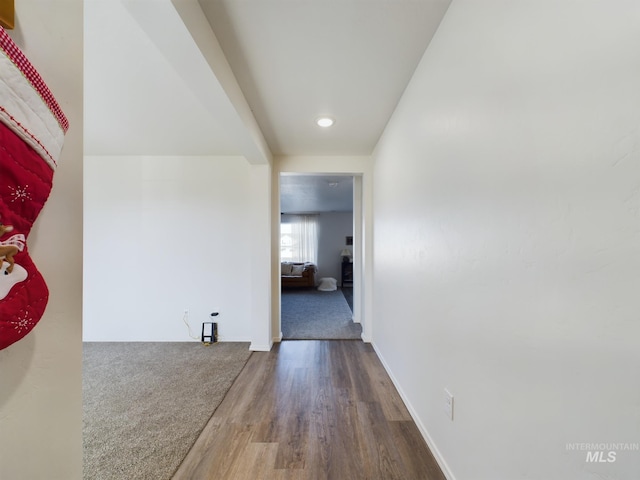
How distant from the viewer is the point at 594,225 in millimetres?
588

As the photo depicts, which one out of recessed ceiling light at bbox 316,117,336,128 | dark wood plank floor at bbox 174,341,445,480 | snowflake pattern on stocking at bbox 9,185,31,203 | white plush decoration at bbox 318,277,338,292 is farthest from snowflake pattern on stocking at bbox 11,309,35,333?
white plush decoration at bbox 318,277,338,292

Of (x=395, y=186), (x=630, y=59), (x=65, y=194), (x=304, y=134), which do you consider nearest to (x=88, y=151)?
(x=304, y=134)

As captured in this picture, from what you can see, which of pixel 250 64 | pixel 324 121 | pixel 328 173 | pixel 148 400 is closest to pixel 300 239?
pixel 328 173

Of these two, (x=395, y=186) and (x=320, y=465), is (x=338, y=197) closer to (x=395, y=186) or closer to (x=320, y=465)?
(x=395, y=186)

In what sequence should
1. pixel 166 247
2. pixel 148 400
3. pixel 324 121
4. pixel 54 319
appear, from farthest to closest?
1. pixel 166 247
2. pixel 324 121
3. pixel 148 400
4. pixel 54 319

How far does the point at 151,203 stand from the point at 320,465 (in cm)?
326

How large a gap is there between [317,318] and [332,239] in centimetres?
409

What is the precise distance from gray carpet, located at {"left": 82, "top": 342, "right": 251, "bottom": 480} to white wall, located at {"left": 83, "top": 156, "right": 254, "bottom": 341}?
0.31 metres

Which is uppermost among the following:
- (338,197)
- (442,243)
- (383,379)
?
(338,197)

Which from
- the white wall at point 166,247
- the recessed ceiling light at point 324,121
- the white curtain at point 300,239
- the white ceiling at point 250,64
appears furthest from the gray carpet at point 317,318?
the recessed ceiling light at point 324,121

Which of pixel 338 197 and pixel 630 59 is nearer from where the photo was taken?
pixel 630 59

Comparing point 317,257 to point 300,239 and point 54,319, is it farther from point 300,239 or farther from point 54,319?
point 54,319

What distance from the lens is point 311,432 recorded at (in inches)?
62.5

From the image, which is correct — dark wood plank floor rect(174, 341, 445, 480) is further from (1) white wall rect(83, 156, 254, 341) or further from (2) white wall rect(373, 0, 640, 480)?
(1) white wall rect(83, 156, 254, 341)
